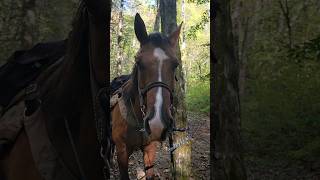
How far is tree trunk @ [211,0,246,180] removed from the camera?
364 centimetres

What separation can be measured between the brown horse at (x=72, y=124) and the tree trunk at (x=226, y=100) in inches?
49.3

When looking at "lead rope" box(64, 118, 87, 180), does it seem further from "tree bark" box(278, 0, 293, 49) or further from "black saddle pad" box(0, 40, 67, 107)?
"tree bark" box(278, 0, 293, 49)

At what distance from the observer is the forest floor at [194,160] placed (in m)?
9.59

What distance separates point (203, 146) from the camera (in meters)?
13.4

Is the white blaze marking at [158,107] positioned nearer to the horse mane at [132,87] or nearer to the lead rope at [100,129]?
the horse mane at [132,87]

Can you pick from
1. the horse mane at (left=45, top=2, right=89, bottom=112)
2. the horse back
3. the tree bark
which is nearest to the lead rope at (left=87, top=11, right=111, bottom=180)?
the horse mane at (left=45, top=2, right=89, bottom=112)

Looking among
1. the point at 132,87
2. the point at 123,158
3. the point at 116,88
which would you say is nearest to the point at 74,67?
the point at 132,87

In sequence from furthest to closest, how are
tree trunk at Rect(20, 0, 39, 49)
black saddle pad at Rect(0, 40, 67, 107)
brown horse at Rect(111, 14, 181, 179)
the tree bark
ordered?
the tree bark
brown horse at Rect(111, 14, 181, 179)
tree trunk at Rect(20, 0, 39, 49)
black saddle pad at Rect(0, 40, 67, 107)

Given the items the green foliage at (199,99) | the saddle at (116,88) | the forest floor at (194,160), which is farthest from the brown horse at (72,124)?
the green foliage at (199,99)

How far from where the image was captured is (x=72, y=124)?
8.98 feet

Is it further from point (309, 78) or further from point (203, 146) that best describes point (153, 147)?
point (203, 146)

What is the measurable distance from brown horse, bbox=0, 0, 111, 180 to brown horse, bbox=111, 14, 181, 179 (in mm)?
2600

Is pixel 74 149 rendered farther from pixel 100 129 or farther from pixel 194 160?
pixel 194 160

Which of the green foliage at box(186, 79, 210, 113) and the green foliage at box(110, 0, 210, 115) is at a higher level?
the green foliage at box(110, 0, 210, 115)
